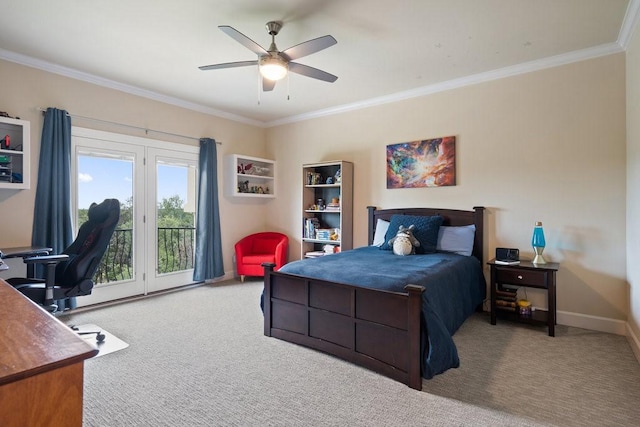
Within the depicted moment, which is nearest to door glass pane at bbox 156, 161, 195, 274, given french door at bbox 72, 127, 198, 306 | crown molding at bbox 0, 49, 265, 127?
french door at bbox 72, 127, 198, 306

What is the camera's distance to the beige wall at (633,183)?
2672 mm

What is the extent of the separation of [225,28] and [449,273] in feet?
8.36

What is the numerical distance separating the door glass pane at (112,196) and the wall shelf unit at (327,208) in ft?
7.61

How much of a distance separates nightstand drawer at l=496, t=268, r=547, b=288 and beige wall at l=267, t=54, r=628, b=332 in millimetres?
477

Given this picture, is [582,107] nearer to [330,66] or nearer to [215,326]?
[330,66]

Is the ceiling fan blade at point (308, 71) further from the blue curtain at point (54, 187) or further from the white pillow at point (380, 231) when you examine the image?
the blue curtain at point (54, 187)

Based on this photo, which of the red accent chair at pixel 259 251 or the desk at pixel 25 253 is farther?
the red accent chair at pixel 259 251

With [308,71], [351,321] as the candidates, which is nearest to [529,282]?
[351,321]

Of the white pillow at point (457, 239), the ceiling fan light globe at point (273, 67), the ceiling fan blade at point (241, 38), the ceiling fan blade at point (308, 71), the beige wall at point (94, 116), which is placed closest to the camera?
the ceiling fan blade at point (241, 38)

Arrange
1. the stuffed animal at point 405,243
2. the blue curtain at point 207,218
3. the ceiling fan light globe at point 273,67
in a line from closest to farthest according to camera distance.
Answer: the ceiling fan light globe at point 273,67 → the stuffed animal at point 405,243 → the blue curtain at point 207,218

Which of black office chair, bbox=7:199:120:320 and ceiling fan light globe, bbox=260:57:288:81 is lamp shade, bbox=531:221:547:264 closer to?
ceiling fan light globe, bbox=260:57:288:81

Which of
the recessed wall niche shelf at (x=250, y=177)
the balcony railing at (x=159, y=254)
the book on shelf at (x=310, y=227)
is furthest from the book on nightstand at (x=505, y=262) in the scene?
the balcony railing at (x=159, y=254)

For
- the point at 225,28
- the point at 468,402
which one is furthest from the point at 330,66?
the point at 468,402

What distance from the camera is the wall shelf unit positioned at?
191 inches
